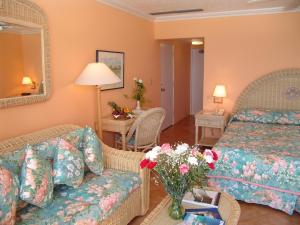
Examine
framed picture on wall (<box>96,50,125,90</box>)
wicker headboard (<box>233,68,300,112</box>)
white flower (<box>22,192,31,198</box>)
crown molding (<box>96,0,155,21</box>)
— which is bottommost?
white flower (<box>22,192,31,198</box>)

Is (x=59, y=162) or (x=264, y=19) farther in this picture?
(x=264, y=19)

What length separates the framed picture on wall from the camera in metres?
3.65

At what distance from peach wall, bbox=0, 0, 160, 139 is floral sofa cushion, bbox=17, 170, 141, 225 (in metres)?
0.81

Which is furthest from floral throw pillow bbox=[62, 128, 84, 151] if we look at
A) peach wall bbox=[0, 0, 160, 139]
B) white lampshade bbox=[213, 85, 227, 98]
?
white lampshade bbox=[213, 85, 227, 98]

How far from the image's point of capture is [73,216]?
185 cm

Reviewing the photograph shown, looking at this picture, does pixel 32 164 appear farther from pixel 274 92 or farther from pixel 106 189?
pixel 274 92

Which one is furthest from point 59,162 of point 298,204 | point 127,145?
point 298,204

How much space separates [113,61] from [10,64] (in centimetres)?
170

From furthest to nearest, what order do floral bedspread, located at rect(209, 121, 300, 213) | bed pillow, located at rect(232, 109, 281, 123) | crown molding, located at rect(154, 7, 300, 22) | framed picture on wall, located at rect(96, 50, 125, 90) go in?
crown molding, located at rect(154, 7, 300, 22)
bed pillow, located at rect(232, 109, 281, 123)
framed picture on wall, located at rect(96, 50, 125, 90)
floral bedspread, located at rect(209, 121, 300, 213)

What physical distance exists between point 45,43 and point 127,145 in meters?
1.65

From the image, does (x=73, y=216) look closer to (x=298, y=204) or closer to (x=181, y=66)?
(x=298, y=204)

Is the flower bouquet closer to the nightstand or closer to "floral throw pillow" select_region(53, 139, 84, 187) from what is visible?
"floral throw pillow" select_region(53, 139, 84, 187)

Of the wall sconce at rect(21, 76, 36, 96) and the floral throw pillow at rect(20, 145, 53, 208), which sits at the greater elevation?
the wall sconce at rect(21, 76, 36, 96)

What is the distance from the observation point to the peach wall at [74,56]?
8.84 feet
